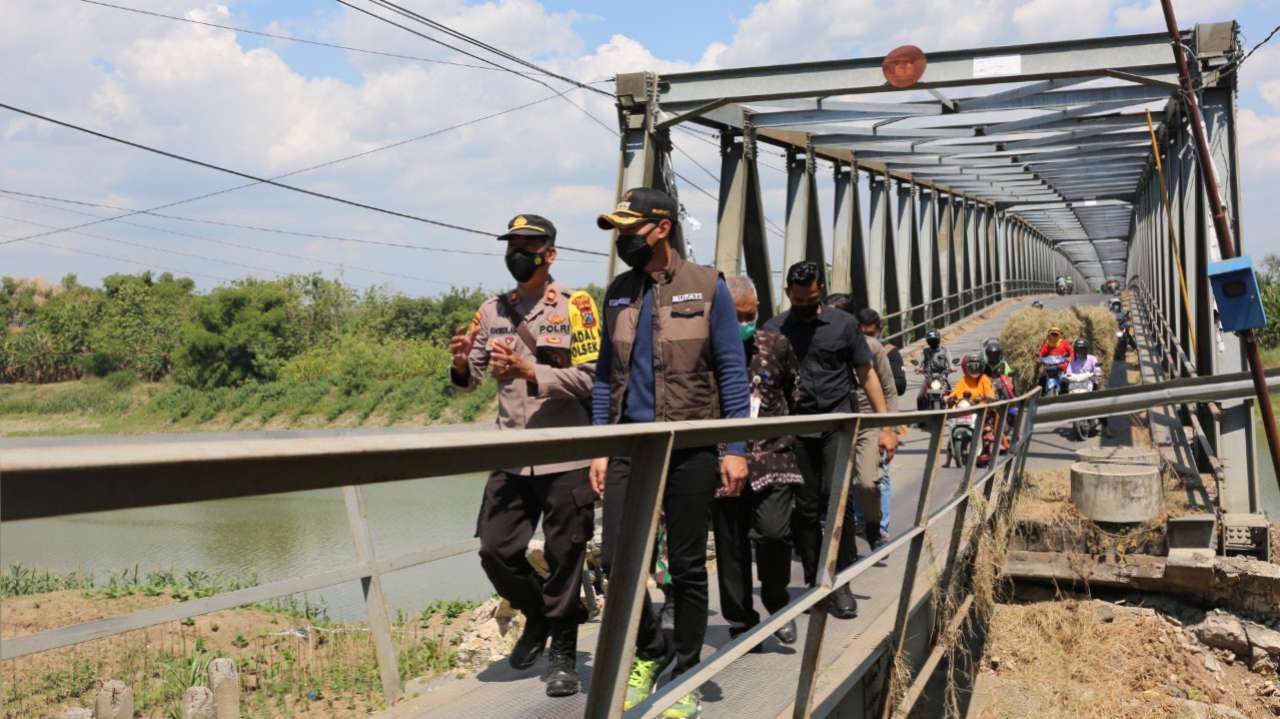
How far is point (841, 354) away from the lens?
5.56 m

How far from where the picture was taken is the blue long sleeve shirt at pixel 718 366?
3.71m

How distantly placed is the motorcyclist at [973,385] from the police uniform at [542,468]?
687 centimetres

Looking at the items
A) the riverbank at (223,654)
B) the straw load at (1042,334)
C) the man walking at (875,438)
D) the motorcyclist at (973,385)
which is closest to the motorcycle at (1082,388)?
the straw load at (1042,334)

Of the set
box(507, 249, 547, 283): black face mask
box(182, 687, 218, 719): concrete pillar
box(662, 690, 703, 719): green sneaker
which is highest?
box(507, 249, 547, 283): black face mask

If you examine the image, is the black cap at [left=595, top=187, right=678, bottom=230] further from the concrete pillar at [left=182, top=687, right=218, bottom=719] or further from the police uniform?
the concrete pillar at [left=182, top=687, right=218, bottom=719]

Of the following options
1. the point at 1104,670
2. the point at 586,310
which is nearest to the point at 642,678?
the point at 586,310

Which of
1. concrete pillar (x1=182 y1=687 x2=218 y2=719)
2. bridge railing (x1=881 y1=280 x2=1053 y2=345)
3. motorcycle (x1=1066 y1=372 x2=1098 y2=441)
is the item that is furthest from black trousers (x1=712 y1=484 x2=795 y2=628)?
bridge railing (x1=881 y1=280 x2=1053 y2=345)

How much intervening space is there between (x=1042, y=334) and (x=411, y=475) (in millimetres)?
17532

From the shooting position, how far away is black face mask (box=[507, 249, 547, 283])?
412 cm

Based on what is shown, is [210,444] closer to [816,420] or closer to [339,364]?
[816,420]

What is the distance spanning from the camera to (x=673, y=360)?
371 cm

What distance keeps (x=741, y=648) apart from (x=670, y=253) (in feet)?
5.33

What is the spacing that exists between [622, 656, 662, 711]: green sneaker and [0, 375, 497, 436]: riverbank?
36233 mm

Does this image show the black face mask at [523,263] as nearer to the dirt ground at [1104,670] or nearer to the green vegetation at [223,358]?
the dirt ground at [1104,670]
